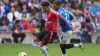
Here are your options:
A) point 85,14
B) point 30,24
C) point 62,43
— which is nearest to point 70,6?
point 85,14

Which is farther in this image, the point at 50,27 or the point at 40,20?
the point at 40,20

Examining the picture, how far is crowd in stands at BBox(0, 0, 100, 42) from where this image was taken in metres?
24.5

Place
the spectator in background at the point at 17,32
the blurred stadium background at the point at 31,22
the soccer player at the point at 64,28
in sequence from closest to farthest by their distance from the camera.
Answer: the soccer player at the point at 64,28 → the spectator in background at the point at 17,32 → the blurred stadium background at the point at 31,22

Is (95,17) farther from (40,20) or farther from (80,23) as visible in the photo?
(40,20)

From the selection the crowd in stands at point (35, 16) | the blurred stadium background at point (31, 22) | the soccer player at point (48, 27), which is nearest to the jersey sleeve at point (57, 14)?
the soccer player at point (48, 27)

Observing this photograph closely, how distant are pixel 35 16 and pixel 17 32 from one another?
174 cm

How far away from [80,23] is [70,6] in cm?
183

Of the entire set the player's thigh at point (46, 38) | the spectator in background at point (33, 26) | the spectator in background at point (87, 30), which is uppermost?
the player's thigh at point (46, 38)

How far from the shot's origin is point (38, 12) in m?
25.7

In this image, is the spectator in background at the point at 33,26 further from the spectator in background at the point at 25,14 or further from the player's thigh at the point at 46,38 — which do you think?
the player's thigh at the point at 46,38

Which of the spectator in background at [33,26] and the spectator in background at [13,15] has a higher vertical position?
the spectator in background at [13,15]

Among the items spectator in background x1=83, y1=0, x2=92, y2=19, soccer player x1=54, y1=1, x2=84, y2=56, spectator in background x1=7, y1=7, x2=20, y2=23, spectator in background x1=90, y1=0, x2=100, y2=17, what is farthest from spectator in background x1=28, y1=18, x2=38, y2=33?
soccer player x1=54, y1=1, x2=84, y2=56

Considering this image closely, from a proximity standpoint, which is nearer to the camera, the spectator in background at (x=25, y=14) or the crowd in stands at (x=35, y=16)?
the crowd in stands at (x=35, y=16)

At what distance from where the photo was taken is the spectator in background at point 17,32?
79.5ft
